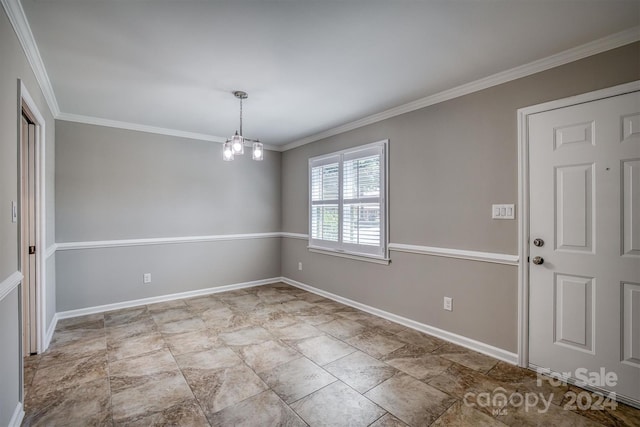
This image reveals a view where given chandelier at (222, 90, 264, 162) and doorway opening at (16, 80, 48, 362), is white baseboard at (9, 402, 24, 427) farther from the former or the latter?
chandelier at (222, 90, 264, 162)

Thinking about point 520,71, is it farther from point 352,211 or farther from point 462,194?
point 352,211

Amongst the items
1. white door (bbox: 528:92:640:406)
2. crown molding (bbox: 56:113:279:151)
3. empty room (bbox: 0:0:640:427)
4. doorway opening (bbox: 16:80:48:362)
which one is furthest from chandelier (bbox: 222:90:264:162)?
white door (bbox: 528:92:640:406)

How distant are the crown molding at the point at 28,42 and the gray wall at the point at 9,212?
0.17 ft

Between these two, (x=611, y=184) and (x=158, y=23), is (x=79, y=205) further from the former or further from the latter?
(x=611, y=184)

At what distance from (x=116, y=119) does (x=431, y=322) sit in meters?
4.51

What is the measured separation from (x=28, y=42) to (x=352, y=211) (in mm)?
3335

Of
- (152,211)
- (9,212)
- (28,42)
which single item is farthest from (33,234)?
(28,42)

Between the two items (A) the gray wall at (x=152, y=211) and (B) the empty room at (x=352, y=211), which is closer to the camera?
(B) the empty room at (x=352, y=211)

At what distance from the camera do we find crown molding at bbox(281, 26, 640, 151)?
78.0 inches

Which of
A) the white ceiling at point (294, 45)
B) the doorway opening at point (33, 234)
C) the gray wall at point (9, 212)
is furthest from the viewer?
the doorway opening at point (33, 234)

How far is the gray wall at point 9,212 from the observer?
1604mm

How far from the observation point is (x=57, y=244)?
352cm

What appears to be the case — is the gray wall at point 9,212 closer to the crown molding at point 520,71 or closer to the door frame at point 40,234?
the door frame at point 40,234

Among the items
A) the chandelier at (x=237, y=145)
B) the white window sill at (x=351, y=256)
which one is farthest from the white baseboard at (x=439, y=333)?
the chandelier at (x=237, y=145)
